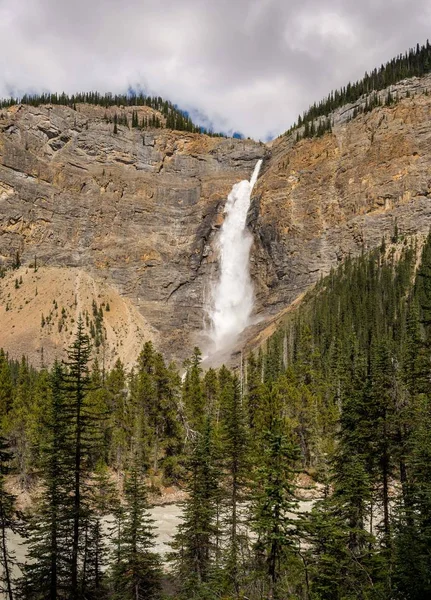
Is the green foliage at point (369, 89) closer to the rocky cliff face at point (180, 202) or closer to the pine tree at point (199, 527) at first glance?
the rocky cliff face at point (180, 202)

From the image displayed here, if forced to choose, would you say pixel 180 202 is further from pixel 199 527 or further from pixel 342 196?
pixel 199 527

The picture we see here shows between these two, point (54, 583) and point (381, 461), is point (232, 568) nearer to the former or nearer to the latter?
point (54, 583)

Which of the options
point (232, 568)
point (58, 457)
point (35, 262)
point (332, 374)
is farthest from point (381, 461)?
point (35, 262)

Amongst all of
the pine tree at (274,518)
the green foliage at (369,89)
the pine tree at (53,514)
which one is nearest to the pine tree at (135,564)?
the pine tree at (53,514)

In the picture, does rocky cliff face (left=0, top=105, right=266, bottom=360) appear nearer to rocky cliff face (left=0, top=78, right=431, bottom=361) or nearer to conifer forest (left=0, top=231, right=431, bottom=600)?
rocky cliff face (left=0, top=78, right=431, bottom=361)

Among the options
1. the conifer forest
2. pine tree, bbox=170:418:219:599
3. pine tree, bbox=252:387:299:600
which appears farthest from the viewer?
pine tree, bbox=170:418:219:599

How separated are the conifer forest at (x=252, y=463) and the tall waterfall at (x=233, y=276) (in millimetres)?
24312

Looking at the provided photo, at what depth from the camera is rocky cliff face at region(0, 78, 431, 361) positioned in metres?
118

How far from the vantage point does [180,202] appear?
14900cm

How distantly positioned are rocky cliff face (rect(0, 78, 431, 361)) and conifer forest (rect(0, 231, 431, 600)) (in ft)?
49.8

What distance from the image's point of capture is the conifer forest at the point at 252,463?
43.0 ft

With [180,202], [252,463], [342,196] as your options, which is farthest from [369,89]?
[252,463]

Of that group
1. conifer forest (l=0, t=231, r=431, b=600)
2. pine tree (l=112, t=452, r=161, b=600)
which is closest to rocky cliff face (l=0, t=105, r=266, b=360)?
conifer forest (l=0, t=231, r=431, b=600)

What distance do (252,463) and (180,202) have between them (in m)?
132
